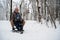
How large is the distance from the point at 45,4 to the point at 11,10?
18.0 inches

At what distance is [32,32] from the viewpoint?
2014mm

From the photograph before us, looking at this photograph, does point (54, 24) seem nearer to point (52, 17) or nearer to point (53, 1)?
point (52, 17)

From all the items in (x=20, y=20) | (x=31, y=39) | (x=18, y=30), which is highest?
(x=20, y=20)

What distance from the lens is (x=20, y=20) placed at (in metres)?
2.00

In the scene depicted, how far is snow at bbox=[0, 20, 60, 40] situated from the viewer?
198 cm

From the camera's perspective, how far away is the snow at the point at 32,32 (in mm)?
1980

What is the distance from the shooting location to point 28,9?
200 cm

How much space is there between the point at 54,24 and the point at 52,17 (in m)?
0.10

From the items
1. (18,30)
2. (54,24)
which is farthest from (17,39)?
(54,24)

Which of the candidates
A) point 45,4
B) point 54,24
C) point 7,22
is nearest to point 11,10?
point 7,22

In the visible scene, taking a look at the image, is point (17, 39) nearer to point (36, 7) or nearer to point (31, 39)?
point (31, 39)

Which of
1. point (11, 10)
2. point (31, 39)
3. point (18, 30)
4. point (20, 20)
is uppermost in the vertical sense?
point (11, 10)

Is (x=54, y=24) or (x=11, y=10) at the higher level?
(x=11, y=10)

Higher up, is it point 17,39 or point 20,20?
point 20,20
